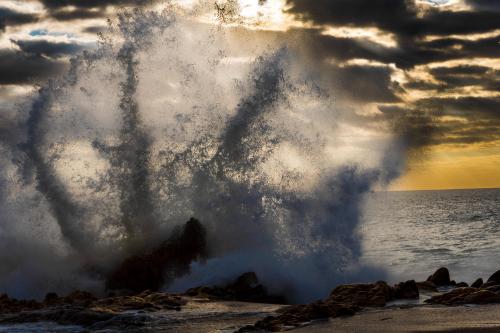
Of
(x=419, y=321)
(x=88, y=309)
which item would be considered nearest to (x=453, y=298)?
(x=419, y=321)

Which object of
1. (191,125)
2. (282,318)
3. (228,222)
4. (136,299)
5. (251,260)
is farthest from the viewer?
(191,125)

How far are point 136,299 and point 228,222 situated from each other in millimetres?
5571

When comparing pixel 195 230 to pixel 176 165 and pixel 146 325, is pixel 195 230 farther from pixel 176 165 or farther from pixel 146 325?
pixel 146 325

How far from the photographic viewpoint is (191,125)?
1928 centimetres

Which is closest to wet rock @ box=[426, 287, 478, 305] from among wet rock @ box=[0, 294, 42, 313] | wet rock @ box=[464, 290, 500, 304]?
wet rock @ box=[464, 290, 500, 304]

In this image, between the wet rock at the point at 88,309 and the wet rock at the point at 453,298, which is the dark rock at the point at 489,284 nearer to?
the wet rock at the point at 453,298

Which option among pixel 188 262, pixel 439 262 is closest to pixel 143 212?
pixel 188 262

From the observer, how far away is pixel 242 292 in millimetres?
15031

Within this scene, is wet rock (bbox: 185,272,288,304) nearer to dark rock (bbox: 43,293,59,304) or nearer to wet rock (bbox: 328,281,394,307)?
wet rock (bbox: 328,281,394,307)

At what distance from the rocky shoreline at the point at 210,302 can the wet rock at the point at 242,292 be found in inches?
1.1

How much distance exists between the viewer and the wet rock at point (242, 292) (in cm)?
1454

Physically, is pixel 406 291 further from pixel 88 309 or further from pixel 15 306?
pixel 15 306

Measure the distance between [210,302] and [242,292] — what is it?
5.37 ft

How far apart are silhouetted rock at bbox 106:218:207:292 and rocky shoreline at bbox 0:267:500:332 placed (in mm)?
2640
